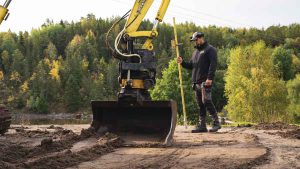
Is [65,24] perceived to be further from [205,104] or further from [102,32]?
[205,104]

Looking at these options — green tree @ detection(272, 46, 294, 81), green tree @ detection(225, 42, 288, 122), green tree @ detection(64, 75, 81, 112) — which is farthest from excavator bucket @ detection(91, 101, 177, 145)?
green tree @ detection(64, 75, 81, 112)

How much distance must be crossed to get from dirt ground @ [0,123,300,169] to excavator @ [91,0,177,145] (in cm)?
36

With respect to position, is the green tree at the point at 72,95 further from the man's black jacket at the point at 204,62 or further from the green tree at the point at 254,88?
the man's black jacket at the point at 204,62

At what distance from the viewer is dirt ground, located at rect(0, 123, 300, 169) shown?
17.0ft

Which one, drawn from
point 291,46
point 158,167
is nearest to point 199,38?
point 158,167

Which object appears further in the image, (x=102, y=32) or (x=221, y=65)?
(x=102, y=32)

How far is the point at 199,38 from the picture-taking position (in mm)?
9234

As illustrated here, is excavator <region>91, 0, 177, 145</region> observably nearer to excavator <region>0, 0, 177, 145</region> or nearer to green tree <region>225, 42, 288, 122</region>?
excavator <region>0, 0, 177, 145</region>

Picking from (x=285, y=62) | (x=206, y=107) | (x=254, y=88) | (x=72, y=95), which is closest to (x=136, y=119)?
(x=206, y=107)

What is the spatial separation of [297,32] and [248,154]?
120113 mm

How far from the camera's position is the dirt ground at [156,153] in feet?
17.0

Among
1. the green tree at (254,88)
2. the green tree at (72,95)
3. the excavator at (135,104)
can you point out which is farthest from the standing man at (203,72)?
the green tree at (72,95)

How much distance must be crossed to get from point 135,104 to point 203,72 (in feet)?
6.56

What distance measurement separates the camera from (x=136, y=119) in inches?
313
